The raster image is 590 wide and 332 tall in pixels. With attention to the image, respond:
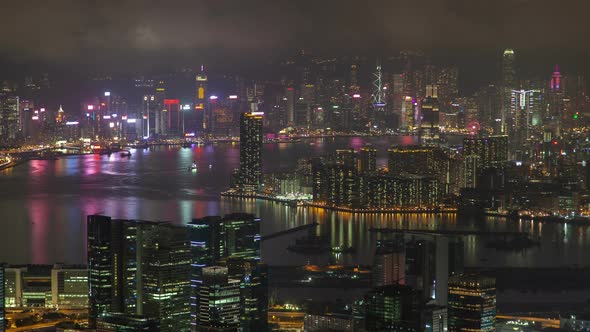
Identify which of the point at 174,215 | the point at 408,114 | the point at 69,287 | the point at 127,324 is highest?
the point at 408,114

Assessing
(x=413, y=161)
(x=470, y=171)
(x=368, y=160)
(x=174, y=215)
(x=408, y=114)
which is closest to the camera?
(x=174, y=215)

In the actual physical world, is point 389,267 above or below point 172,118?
below

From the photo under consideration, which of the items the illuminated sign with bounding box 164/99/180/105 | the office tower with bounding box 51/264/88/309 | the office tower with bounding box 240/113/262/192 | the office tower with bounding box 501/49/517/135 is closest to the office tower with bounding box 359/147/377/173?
the office tower with bounding box 240/113/262/192

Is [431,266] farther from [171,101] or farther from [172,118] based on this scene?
[171,101]

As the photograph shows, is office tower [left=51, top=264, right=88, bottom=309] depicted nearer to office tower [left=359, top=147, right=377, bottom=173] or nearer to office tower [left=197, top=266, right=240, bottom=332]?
office tower [left=197, top=266, right=240, bottom=332]

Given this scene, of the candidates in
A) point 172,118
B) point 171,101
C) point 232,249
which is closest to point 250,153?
point 232,249

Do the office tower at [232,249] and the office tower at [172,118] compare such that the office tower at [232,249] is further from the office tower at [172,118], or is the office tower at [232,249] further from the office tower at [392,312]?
the office tower at [172,118]

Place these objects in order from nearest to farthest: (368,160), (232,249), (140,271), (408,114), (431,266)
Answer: (140,271) → (431,266) → (232,249) → (368,160) → (408,114)
